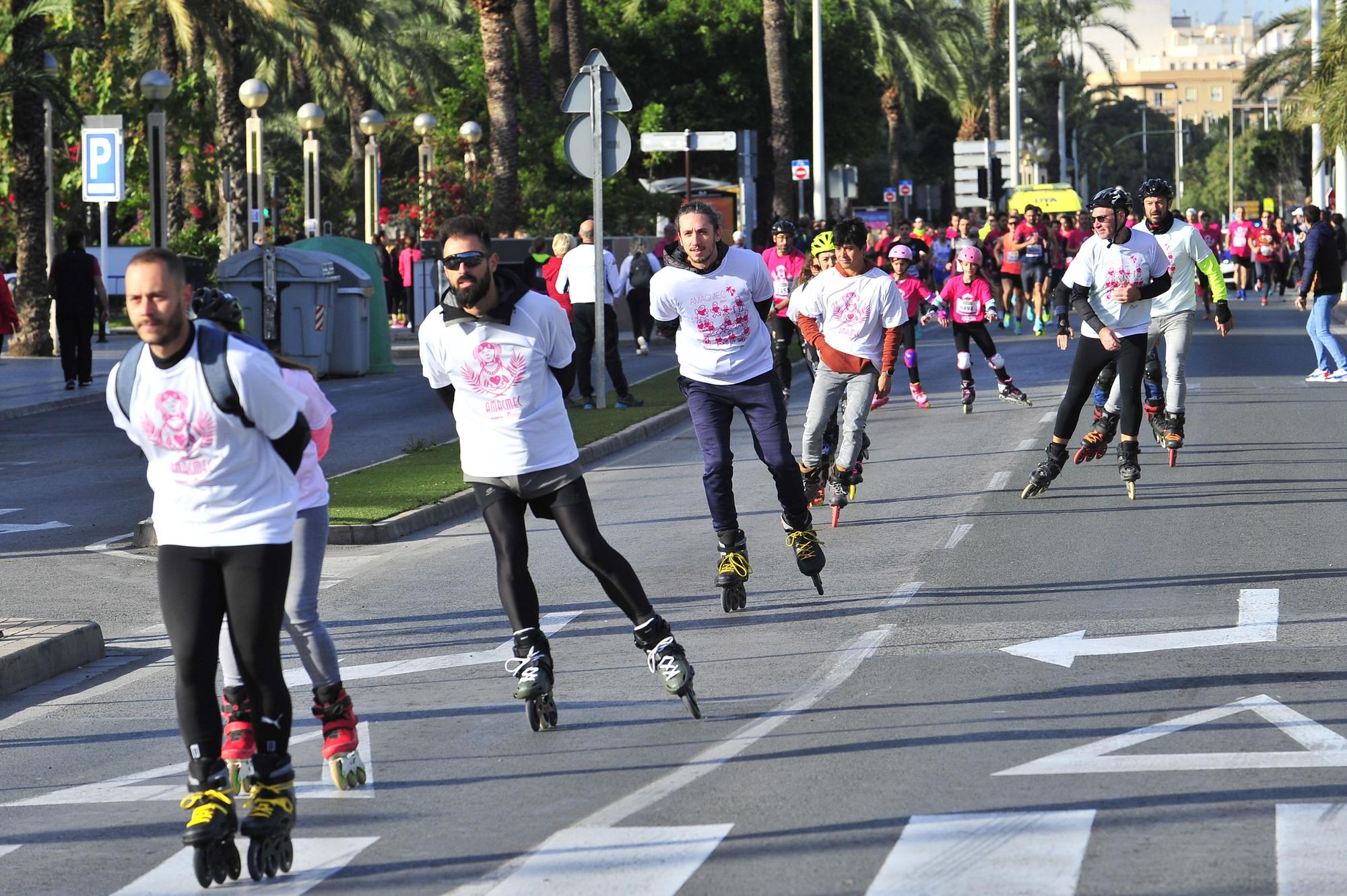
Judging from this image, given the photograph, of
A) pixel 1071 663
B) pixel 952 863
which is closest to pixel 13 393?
pixel 1071 663

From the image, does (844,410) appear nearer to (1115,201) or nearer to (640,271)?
(1115,201)

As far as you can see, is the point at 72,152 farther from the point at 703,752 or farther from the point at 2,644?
the point at 703,752

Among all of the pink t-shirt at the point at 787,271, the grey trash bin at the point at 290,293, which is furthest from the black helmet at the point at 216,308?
the grey trash bin at the point at 290,293

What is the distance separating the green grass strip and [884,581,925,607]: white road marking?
13.1ft

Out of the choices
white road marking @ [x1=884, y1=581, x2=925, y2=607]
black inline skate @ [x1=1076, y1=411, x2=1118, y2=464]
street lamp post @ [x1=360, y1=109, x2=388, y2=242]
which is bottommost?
white road marking @ [x1=884, y1=581, x2=925, y2=607]

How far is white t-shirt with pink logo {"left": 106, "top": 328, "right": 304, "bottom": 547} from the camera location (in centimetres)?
530

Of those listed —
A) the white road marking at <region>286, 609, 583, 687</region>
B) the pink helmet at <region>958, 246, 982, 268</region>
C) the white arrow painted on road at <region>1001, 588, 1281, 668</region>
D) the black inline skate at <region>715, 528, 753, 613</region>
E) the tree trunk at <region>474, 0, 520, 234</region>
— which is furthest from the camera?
the tree trunk at <region>474, 0, 520, 234</region>

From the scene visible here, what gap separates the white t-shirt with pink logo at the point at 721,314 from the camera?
959 cm

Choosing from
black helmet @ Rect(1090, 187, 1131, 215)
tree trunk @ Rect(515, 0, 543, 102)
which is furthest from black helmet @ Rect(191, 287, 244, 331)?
tree trunk @ Rect(515, 0, 543, 102)

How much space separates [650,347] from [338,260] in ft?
23.0

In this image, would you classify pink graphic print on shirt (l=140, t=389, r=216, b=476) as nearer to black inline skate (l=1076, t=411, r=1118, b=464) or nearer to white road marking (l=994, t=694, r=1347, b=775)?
white road marking (l=994, t=694, r=1347, b=775)

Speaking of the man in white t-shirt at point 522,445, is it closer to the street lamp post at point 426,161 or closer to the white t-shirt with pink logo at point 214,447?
the white t-shirt with pink logo at point 214,447

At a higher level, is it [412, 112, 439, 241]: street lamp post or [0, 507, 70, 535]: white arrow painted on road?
[412, 112, 439, 241]: street lamp post

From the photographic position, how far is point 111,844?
19.1ft
